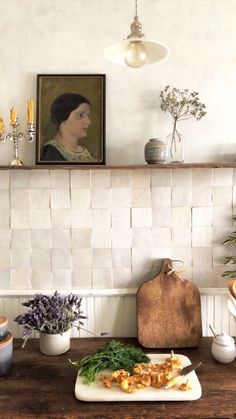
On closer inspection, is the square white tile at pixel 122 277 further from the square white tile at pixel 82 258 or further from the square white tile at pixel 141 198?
the square white tile at pixel 141 198

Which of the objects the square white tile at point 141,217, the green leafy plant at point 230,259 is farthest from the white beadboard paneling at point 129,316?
the green leafy plant at point 230,259

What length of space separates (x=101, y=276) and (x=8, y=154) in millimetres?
691

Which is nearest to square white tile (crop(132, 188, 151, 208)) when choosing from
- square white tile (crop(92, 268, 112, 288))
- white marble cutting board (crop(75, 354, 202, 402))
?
square white tile (crop(92, 268, 112, 288))

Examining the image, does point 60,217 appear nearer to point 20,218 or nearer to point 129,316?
point 20,218

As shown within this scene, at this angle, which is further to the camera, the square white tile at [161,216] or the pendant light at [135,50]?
the square white tile at [161,216]

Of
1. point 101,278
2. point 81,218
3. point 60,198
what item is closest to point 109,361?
point 101,278

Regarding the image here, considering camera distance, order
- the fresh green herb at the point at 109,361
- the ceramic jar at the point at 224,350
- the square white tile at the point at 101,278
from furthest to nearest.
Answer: the square white tile at the point at 101,278, the ceramic jar at the point at 224,350, the fresh green herb at the point at 109,361

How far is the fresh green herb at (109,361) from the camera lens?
4.09ft

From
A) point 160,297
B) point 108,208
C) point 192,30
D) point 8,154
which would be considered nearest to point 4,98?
point 8,154

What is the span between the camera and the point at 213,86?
1567mm

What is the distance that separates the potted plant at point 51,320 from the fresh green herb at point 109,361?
122 millimetres

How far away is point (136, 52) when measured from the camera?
3.34ft

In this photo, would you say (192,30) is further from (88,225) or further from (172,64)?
(88,225)

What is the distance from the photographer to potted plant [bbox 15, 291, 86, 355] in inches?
54.6
